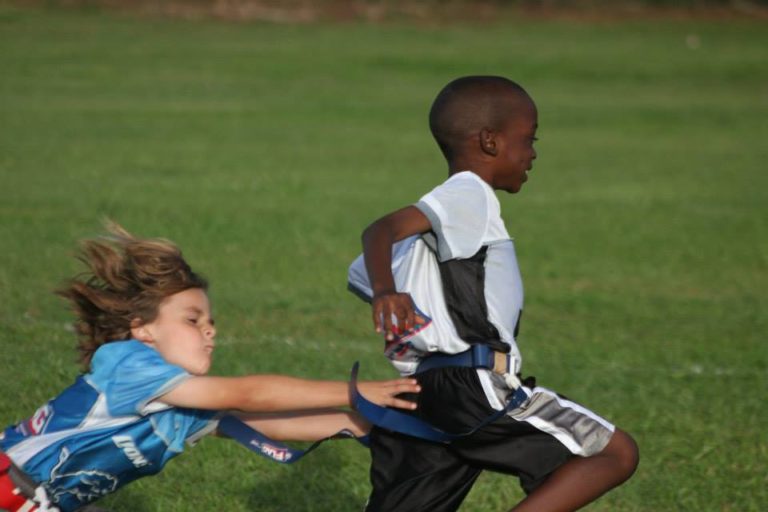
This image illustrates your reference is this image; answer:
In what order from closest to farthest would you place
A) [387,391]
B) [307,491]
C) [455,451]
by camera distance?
[387,391] < [455,451] < [307,491]

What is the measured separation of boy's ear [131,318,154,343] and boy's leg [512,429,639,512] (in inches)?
45.7

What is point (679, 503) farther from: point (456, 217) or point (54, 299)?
point (54, 299)

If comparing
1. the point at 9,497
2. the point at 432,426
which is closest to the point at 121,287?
the point at 9,497

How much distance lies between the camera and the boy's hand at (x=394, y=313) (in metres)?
3.57

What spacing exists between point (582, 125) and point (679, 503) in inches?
681

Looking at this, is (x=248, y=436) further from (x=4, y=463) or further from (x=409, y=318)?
(x=409, y=318)

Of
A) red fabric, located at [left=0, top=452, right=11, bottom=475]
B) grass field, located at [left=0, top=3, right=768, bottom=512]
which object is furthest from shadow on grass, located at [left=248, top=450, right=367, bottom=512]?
red fabric, located at [left=0, top=452, right=11, bottom=475]

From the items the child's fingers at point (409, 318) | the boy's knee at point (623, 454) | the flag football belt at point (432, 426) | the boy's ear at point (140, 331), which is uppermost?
the child's fingers at point (409, 318)

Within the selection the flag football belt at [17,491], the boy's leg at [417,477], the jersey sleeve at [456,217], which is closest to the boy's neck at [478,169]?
the jersey sleeve at [456,217]

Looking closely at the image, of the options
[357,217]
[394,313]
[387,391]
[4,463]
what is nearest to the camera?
[394,313]

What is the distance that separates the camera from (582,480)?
400 cm

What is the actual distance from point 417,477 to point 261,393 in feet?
1.78

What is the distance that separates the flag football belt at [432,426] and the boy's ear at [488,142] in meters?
0.57

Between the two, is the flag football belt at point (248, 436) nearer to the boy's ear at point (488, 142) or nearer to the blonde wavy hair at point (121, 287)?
the blonde wavy hair at point (121, 287)
